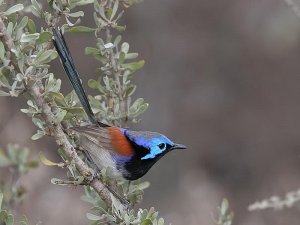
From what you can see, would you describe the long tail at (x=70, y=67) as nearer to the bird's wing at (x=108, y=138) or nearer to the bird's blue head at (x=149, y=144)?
the bird's wing at (x=108, y=138)

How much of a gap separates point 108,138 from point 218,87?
7347mm

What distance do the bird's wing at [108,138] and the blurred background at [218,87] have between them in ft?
18.2

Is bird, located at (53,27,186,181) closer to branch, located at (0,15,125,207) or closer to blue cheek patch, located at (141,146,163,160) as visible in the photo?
blue cheek patch, located at (141,146,163,160)

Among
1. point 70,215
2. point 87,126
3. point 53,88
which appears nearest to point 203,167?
point 70,215

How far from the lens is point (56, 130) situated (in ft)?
9.60

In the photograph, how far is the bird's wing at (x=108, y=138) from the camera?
3.60 metres

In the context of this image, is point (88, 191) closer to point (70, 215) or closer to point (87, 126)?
point (87, 126)

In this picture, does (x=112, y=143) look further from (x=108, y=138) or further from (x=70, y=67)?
(x=70, y=67)

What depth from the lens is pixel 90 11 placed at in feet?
34.9

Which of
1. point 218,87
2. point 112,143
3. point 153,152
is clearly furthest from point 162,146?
point 218,87

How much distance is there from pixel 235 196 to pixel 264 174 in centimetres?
55

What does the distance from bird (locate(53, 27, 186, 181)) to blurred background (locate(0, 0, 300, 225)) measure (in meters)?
5.47

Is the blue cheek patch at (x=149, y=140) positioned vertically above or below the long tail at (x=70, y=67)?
below

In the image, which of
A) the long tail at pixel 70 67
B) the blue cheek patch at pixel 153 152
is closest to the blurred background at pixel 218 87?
the blue cheek patch at pixel 153 152
